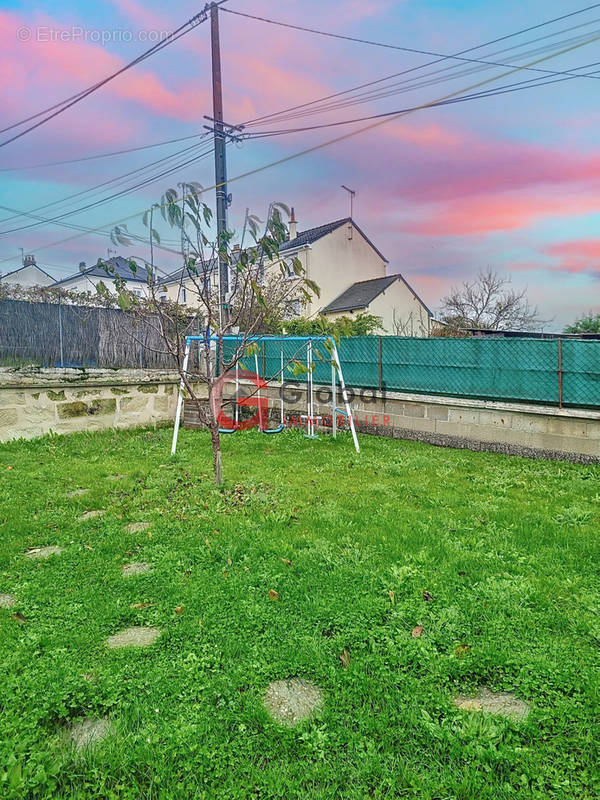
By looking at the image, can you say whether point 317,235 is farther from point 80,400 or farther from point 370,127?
point 80,400

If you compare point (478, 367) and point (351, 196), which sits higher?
point (351, 196)

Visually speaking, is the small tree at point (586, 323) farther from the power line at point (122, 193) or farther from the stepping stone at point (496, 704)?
the stepping stone at point (496, 704)

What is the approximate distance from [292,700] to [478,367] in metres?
5.87

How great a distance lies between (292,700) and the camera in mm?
1744

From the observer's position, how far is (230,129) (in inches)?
460

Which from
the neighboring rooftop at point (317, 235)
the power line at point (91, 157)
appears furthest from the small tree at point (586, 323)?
the power line at point (91, 157)

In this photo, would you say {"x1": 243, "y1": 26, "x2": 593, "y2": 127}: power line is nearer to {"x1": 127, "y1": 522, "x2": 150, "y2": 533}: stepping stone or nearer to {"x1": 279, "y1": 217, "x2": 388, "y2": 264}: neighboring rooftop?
{"x1": 127, "y1": 522, "x2": 150, "y2": 533}: stepping stone

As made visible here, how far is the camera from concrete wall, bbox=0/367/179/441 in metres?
7.09

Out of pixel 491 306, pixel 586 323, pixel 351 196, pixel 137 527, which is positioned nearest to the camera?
pixel 137 527

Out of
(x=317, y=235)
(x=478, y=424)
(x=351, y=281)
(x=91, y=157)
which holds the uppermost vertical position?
(x=91, y=157)

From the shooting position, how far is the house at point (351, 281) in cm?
2041

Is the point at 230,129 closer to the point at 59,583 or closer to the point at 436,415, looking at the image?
the point at 436,415

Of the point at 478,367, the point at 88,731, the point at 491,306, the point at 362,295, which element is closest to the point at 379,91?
the point at 478,367

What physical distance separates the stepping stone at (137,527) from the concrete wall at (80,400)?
4548 mm
